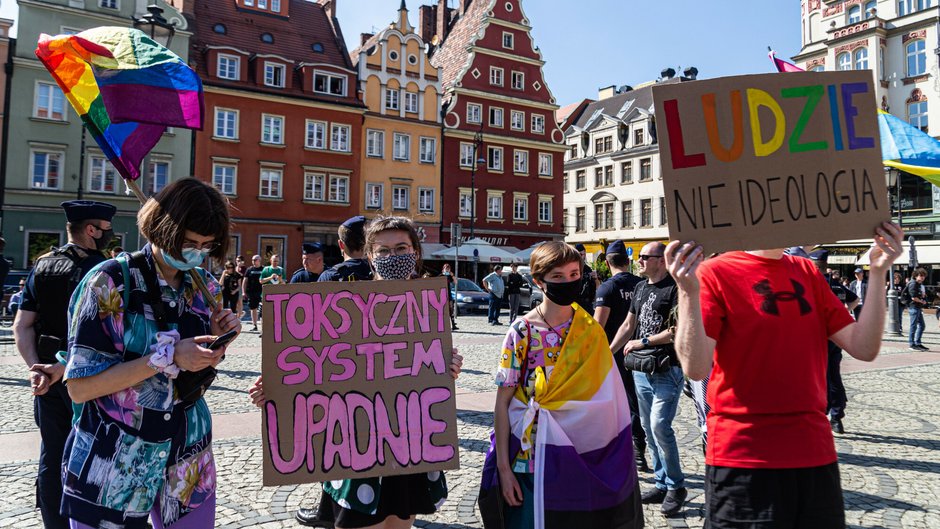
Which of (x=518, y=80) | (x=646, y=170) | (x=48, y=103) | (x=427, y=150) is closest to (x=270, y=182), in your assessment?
(x=427, y=150)

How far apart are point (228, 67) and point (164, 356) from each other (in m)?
33.5

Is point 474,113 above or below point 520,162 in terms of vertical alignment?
above

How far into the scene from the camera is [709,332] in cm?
250

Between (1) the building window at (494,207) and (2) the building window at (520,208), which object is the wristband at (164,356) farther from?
(2) the building window at (520,208)

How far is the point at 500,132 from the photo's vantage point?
130 feet

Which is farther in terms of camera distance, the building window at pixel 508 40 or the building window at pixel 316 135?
the building window at pixel 508 40

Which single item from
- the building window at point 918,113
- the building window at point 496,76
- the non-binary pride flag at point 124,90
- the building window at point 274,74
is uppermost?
the building window at point 496,76

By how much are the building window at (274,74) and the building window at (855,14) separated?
3411cm

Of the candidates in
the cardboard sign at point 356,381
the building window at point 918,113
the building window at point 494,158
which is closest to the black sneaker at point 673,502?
the cardboard sign at point 356,381

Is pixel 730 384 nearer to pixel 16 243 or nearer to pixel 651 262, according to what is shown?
pixel 651 262

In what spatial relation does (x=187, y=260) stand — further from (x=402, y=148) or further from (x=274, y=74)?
(x=402, y=148)

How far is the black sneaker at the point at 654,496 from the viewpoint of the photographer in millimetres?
4641

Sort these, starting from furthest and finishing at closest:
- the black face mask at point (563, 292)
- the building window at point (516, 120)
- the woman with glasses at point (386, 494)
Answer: the building window at point (516, 120) → the black face mask at point (563, 292) → the woman with glasses at point (386, 494)

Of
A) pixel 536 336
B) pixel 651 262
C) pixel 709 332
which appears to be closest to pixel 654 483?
pixel 651 262
